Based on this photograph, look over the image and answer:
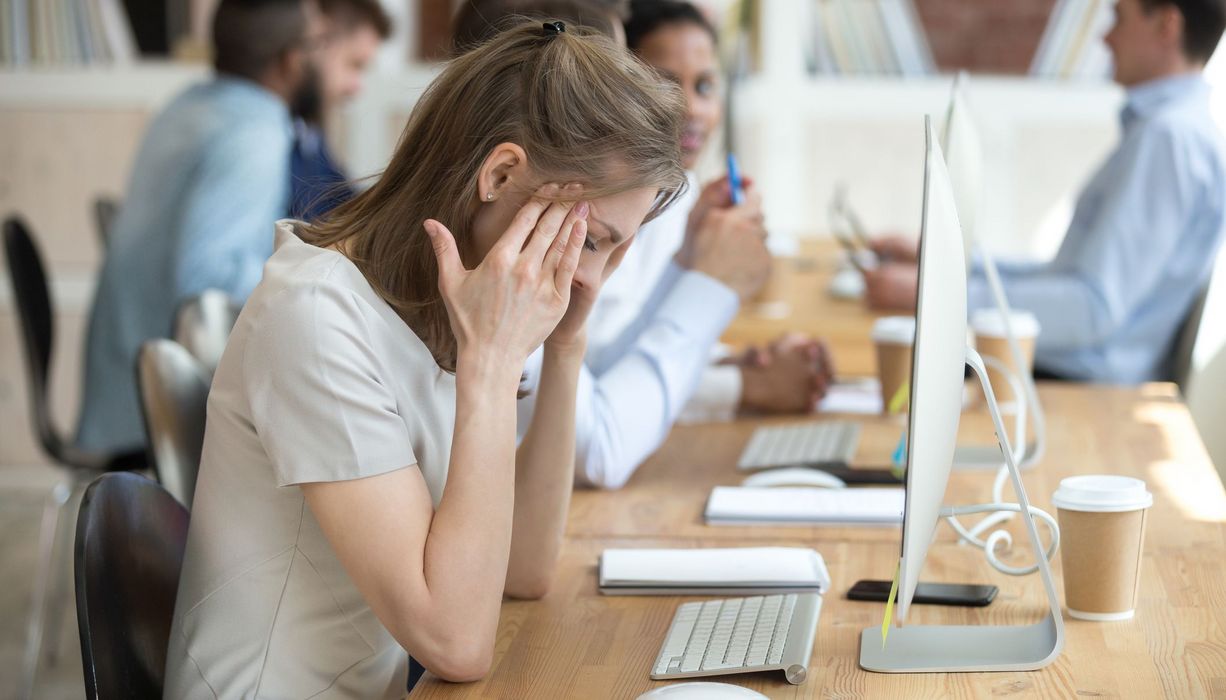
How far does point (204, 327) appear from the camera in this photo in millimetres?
1975


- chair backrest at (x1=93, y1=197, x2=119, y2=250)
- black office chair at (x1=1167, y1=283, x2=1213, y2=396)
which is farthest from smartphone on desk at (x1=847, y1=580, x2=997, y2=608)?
chair backrest at (x1=93, y1=197, x2=119, y2=250)

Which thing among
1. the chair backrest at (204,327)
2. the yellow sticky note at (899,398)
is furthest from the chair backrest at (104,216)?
the yellow sticky note at (899,398)

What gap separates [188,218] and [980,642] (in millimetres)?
2116

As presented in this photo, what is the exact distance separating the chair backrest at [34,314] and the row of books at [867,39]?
94.4 inches

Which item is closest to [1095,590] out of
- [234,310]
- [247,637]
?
[247,637]

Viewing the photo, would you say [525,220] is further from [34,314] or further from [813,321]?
[34,314]

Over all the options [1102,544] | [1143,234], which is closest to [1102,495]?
[1102,544]

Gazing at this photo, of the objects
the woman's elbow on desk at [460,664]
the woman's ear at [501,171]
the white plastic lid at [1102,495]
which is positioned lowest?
the woman's elbow on desk at [460,664]

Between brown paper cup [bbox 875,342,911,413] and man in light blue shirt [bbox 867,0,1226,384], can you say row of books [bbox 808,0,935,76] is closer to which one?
man in light blue shirt [bbox 867,0,1226,384]

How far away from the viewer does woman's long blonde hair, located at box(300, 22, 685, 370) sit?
44.1 inches

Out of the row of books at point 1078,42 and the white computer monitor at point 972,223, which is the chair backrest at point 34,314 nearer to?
the white computer monitor at point 972,223

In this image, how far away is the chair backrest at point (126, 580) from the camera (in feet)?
3.45

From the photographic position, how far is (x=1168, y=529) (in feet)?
4.67

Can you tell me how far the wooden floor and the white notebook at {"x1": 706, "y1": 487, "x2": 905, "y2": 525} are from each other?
5.10 ft
